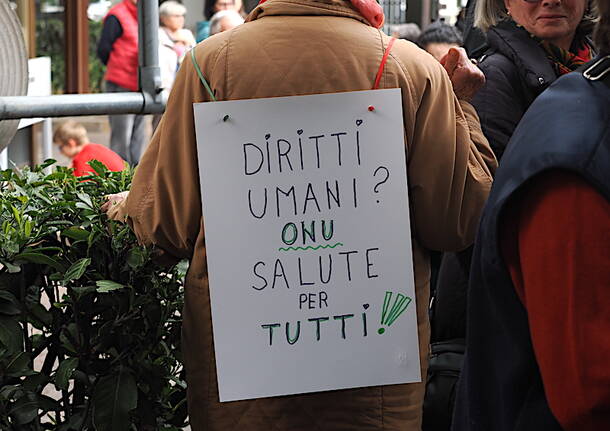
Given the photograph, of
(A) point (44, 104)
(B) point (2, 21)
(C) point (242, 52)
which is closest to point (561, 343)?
(C) point (242, 52)

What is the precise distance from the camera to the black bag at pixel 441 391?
9.26 feet

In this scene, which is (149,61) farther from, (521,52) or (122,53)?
(122,53)

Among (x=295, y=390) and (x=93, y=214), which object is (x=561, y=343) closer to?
(x=295, y=390)

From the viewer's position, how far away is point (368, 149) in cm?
219

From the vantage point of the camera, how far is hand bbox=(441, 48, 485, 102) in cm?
235

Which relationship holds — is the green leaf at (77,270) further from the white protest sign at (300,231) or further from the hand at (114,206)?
the white protest sign at (300,231)

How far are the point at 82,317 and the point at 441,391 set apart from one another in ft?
3.32

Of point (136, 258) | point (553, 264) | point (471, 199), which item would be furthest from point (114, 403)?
point (553, 264)

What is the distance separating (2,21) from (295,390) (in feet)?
5.26

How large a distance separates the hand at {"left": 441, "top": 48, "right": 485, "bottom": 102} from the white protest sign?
0.83ft

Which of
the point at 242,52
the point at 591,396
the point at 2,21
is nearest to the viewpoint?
the point at 591,396

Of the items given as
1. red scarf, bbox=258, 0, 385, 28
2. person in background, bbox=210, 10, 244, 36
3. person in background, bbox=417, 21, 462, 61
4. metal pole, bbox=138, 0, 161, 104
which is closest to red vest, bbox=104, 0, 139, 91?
person in background, bbox=210, 10, 244, 36

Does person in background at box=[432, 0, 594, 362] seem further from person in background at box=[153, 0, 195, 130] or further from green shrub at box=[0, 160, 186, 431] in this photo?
person in background at box=[153, 0, 195, 130]

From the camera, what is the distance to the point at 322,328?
220 centimetres
